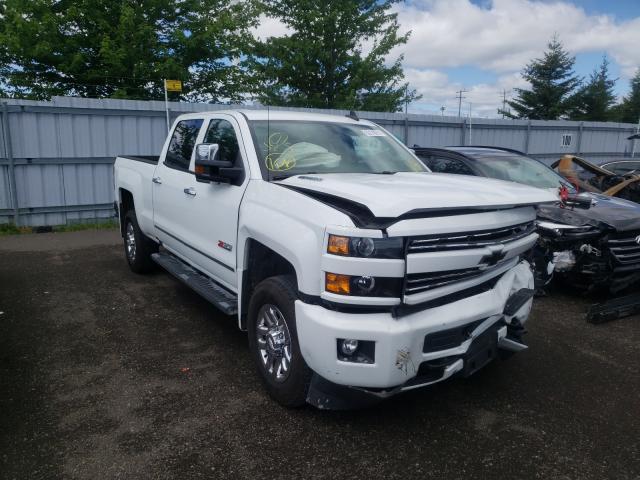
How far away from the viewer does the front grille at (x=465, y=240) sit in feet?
9.14

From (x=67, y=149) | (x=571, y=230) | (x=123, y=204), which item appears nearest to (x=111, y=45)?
(x=67, y=149)

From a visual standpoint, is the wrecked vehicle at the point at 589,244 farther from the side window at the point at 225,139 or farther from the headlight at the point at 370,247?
the side window at the point at 225,139

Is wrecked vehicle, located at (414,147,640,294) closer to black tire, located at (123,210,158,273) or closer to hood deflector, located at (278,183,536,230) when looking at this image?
hood deflector, located at (278,183,536,230)

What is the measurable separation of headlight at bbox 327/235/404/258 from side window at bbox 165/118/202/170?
8.93 ft

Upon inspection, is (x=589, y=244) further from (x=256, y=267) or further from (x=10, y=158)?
(x=10, y=158)

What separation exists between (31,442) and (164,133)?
877 cm

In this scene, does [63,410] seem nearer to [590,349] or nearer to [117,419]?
[117,419]

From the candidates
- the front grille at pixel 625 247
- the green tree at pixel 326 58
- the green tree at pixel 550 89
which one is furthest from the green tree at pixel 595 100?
the front grille at pixel 625 247

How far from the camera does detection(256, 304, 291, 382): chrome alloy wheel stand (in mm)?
3252

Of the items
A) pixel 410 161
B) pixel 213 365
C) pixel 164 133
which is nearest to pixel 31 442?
pixel 213 365

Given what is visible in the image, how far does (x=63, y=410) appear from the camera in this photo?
10.9 ft

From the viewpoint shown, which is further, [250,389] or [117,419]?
[250,389]

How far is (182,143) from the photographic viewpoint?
5.28 meters

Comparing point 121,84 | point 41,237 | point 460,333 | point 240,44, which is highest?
point 240,44
